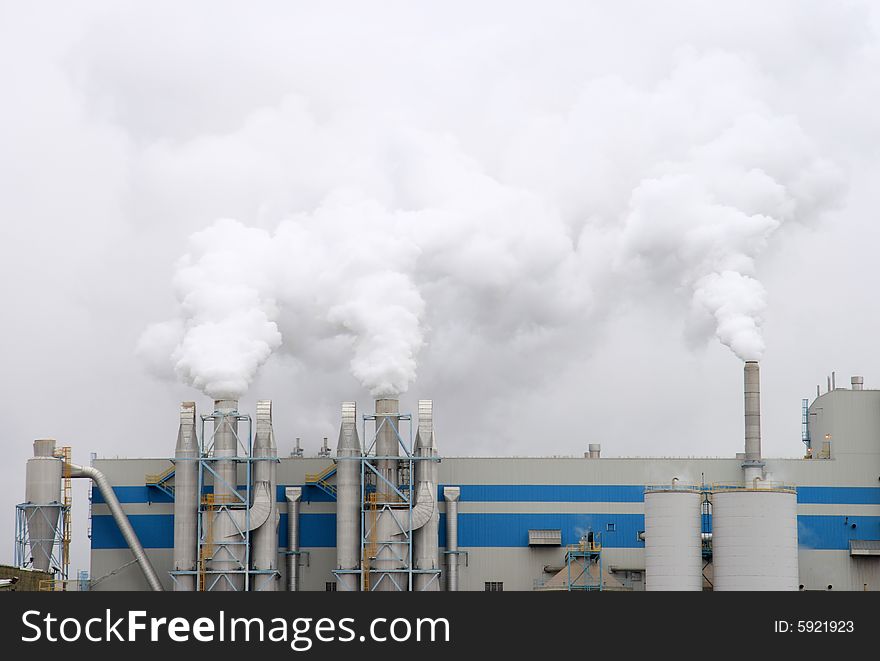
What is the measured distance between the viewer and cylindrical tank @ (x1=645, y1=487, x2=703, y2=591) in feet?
190

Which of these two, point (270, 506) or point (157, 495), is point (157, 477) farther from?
point (270, 506)

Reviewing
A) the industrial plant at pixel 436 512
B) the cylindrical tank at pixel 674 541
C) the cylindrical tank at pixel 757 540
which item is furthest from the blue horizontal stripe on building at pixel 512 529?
the cylindrical tank at pixel 757 540

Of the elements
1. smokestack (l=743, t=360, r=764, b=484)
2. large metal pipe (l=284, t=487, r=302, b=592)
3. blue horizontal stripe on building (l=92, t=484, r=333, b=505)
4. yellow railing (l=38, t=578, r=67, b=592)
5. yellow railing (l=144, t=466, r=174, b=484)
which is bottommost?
yellow railing (l=38, t=578, r=67, b=592)

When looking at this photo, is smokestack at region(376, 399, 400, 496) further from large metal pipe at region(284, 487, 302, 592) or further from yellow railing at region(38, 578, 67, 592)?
yellow railing at region(38, 578, 67, 592)

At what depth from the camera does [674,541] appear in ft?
190

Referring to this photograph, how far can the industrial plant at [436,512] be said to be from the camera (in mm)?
60031

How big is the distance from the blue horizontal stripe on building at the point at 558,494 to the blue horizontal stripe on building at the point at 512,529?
2.28 feet

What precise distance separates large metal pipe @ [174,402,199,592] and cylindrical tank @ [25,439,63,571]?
221 inches

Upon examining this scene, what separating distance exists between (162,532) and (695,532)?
24024mm

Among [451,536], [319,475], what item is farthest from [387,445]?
[451,536]

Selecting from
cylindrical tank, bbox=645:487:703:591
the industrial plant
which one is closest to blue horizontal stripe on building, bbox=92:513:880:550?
the industrial plant

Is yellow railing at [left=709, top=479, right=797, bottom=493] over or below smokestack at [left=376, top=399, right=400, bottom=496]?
below

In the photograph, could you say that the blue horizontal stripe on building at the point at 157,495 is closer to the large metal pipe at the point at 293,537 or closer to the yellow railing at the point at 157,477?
the yellow railing at the point at 157,477
